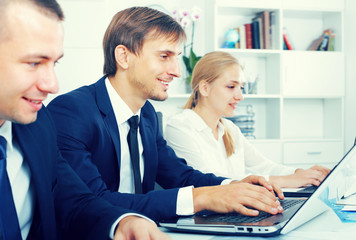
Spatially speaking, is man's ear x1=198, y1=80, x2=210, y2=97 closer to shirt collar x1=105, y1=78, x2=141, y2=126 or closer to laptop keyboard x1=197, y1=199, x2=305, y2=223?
shirt collar x1=105, y1=78, x2=141, y2=126

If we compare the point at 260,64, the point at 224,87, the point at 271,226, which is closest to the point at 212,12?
the point at 260,64

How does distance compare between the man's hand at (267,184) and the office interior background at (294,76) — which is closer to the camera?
the man's hand at (267,184)

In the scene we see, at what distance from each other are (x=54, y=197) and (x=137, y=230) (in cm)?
35

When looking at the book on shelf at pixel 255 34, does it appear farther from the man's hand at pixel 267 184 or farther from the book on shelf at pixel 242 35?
the man's hand at pixel 267 184

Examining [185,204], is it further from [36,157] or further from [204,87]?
[204,87]

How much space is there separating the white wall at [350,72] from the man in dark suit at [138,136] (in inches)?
112

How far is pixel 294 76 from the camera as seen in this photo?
386 cm

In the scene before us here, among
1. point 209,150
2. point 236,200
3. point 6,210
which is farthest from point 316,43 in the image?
point 6,210

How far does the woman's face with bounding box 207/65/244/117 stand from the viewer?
7.41 feet

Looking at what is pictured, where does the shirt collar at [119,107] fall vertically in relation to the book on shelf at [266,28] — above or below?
below

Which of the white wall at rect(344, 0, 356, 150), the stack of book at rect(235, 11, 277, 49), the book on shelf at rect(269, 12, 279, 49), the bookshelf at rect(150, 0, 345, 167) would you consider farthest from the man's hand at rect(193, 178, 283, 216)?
the white wall at rect(344, 0, 356, 150)

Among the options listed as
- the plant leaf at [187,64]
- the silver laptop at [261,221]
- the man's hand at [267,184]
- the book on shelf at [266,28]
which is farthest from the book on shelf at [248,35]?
the silver laptop at [261,221]

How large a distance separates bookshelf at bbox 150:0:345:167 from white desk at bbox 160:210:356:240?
2694 millimetres

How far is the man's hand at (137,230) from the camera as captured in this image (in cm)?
76
